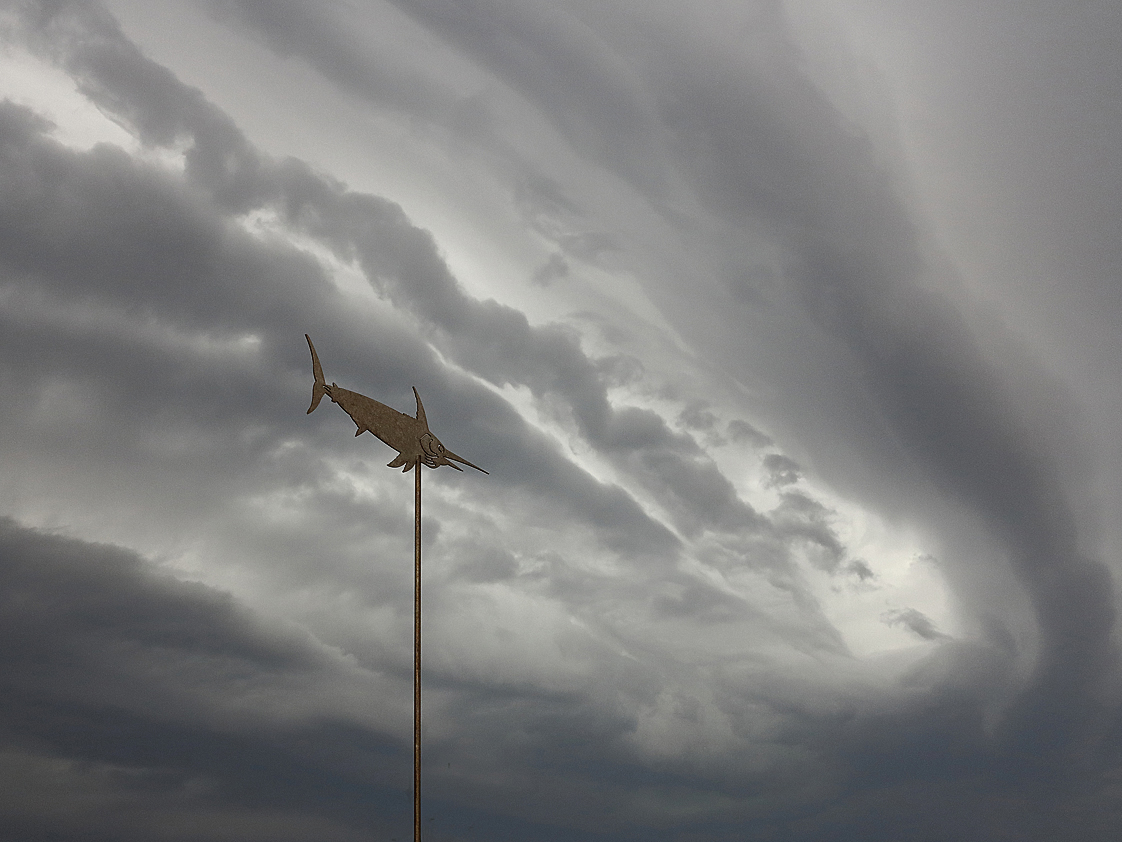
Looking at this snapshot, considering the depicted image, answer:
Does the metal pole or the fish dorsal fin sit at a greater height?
the fish dorsal fin

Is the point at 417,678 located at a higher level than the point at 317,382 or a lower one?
lower

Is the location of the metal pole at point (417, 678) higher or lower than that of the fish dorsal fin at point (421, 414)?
lower

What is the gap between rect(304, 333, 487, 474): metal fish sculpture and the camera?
92.0 ft

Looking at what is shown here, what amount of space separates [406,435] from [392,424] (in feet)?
1.99

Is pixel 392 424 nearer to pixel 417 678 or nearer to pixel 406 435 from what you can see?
pixel 406 435

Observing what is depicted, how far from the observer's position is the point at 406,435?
2944 centimetres

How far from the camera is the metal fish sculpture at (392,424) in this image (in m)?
28.0

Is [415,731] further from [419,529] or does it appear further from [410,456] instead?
[410,456]

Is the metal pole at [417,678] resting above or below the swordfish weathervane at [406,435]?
below

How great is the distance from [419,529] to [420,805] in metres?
7.66

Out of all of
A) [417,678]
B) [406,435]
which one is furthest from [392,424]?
[417,678]

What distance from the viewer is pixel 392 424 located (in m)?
29.1

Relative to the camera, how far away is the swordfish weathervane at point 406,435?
2666 centimetres

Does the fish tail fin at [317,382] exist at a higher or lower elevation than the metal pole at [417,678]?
higher
